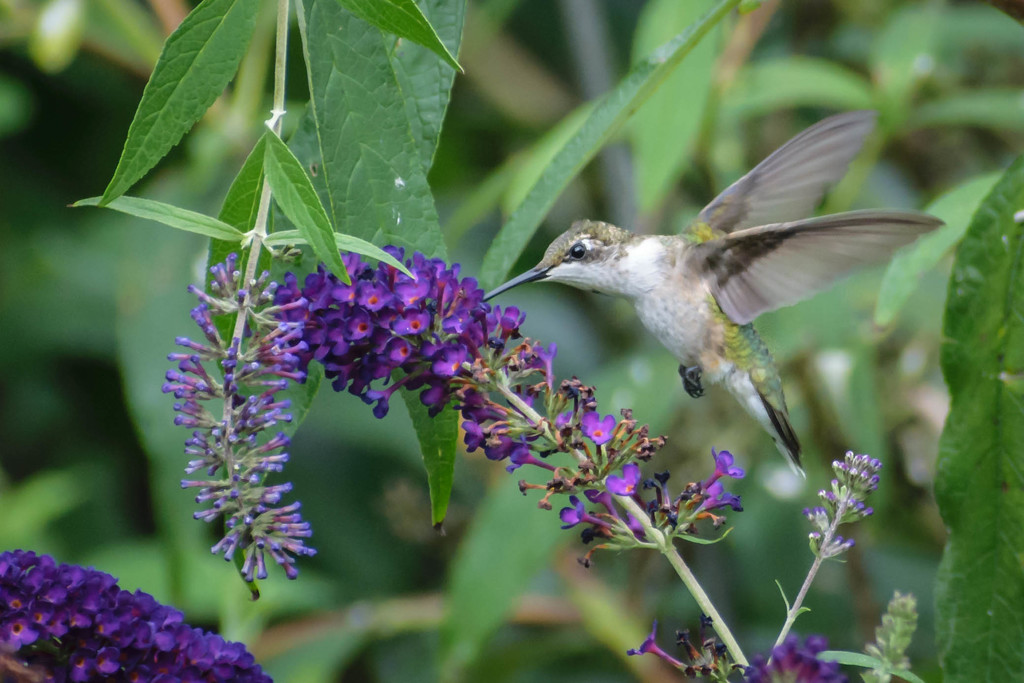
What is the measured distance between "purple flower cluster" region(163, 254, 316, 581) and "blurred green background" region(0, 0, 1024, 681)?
1.17m

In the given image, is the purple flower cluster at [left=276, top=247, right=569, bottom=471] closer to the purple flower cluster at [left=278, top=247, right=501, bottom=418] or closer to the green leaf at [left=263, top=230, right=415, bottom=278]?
the purple flower cluster at [left=278, top=247, right=501, bottom=418]

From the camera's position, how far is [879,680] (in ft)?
4.94

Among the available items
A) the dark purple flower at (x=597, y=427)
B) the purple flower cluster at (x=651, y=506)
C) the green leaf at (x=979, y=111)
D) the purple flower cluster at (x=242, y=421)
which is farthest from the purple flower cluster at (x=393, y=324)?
the green leaf at (x=979, y=111)

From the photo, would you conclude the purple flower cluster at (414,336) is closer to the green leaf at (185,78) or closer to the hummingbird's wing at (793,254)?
the green leaf at (185,78)

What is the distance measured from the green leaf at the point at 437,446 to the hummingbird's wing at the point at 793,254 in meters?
0.83

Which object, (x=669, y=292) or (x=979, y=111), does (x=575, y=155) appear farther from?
(x=979, y=111)

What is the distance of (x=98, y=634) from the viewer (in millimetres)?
1685

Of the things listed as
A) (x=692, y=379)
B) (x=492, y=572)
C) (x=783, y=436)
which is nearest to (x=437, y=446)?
A: (x=692, y=379)

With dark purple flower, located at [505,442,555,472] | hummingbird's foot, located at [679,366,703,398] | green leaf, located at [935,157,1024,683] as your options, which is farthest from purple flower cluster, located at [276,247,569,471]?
hummingbird's foot, located at [679,366,703,398]

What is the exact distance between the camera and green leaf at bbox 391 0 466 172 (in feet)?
6.23

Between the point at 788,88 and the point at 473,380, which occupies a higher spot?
the point at 473,380

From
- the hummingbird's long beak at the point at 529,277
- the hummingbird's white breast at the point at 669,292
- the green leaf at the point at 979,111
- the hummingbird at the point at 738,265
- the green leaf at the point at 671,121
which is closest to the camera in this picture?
the hummingbird at the point at 738,265

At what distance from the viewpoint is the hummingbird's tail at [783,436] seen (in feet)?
8.95

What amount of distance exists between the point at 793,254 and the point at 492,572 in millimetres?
1457
